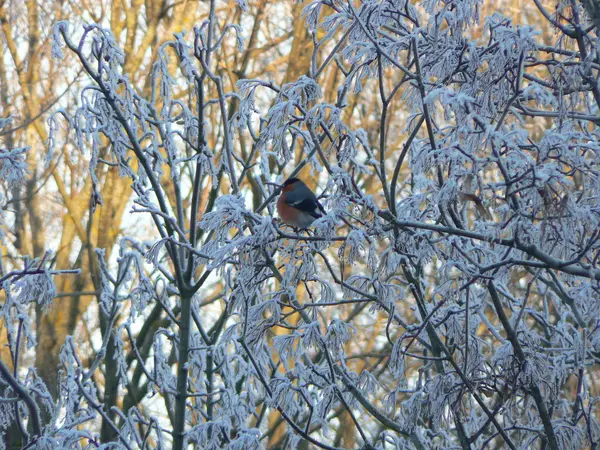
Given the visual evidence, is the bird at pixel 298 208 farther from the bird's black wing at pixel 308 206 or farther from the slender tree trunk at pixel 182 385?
the slender tree trunk at pixel 182 385

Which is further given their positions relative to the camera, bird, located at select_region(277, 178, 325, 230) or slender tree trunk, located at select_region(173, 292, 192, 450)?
bird, located at select_region(277, 178, 325, 230)

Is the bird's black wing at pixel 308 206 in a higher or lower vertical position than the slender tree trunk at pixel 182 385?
higher

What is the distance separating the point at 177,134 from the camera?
4.87 m

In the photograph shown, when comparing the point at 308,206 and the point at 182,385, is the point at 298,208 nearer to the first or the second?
the point at 308,206

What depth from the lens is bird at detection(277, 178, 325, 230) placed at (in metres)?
4.73

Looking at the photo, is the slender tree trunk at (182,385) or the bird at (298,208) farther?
the bird at (298,208)

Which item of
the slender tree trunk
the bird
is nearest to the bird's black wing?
the bird

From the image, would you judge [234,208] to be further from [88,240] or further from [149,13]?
[149,13]

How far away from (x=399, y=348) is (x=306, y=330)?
0.42 m

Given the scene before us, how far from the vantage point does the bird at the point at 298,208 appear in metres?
4.73

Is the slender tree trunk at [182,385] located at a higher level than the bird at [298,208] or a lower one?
lower

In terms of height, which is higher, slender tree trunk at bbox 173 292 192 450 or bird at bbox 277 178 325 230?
bird at bbox 277 178 325 230

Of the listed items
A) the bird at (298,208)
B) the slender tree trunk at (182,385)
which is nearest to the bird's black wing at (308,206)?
the bird at (298,208)

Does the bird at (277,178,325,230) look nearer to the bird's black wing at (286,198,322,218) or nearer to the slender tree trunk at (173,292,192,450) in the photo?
the bird's black wing at (286,198,322,218)
